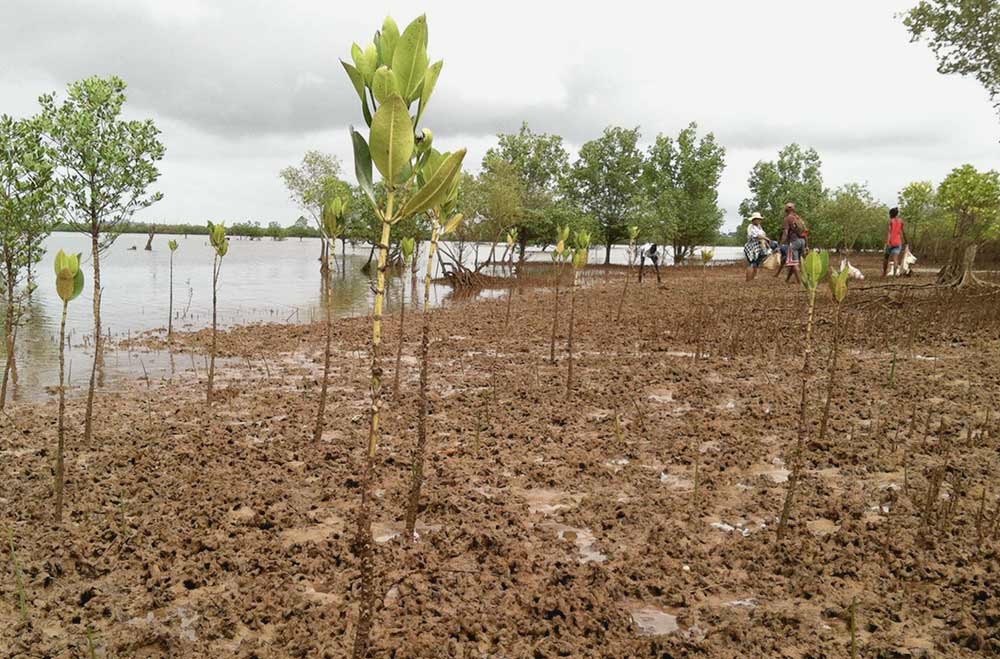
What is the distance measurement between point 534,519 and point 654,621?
1.26 m

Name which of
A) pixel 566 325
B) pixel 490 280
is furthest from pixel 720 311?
pixel 490 280

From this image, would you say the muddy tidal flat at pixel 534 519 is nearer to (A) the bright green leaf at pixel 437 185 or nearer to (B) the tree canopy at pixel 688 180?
(A) the bright green leaf at pixel 437 185

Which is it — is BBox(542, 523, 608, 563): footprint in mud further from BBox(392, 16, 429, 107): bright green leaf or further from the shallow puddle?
BBox(392, 16, 429, 107): bright green leaf

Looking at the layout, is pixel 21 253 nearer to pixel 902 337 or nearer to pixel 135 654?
pixel 135 654

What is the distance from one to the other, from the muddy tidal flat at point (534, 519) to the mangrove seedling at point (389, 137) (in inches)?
43.2

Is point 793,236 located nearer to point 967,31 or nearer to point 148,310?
point 967,31

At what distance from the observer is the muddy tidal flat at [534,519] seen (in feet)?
10.2

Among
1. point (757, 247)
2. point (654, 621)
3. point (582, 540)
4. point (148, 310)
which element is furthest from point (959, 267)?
point (148, 310)

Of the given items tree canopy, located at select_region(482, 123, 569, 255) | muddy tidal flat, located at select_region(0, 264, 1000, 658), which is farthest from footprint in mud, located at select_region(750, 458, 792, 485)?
tree canopy, located at select_region(482, 123, 569, 255)

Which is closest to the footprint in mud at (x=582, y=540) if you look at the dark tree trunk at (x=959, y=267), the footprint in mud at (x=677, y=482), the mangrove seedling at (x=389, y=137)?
the footprint in mud at (x=677, y=482)

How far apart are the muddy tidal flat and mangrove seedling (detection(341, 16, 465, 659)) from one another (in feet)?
3.60

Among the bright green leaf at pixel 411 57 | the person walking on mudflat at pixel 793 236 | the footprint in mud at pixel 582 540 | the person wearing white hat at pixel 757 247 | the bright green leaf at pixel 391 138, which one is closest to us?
the bright green leaf at pixel 391 138

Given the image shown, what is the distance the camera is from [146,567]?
367 cm

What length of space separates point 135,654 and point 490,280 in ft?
87.1
